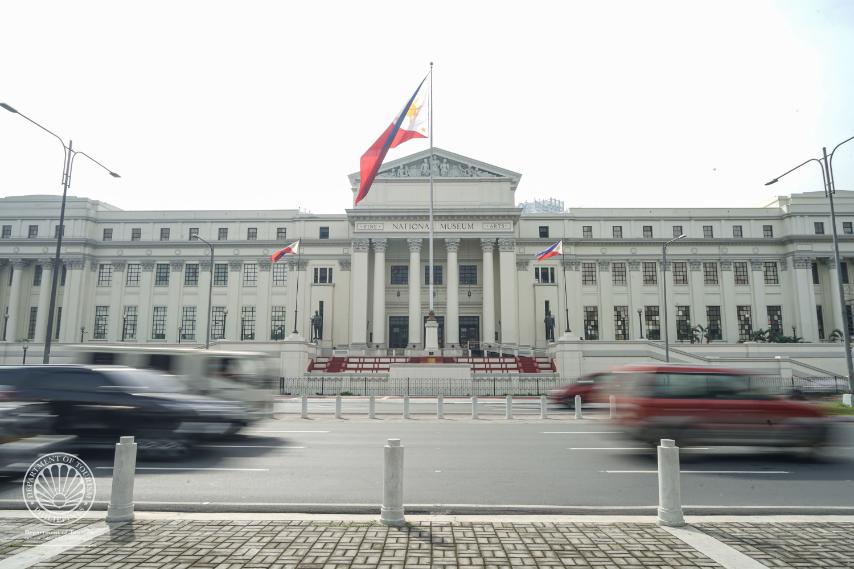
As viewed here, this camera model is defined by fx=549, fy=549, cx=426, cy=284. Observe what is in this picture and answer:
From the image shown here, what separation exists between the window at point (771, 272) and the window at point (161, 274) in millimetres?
60310

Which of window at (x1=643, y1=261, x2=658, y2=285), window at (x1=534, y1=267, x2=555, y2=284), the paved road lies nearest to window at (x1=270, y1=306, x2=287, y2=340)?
window at (x1=534, y1=267, x2=555, y2=284)

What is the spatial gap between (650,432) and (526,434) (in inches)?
184

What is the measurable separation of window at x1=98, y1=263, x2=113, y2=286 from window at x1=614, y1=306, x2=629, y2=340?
51.5m

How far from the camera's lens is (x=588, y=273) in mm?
55375

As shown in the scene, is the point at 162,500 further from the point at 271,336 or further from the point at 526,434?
the point at 271,336

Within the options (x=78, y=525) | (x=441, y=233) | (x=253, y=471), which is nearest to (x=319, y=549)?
(x=78, y=525)

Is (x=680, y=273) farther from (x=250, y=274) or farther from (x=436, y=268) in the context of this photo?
(x=250, y=274)

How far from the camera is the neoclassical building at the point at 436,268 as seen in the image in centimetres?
5219

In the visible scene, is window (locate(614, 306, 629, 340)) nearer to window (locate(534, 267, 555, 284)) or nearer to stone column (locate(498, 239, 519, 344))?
window (locate(534, 267, 555, 284))

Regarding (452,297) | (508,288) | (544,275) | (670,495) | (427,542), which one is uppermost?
(544,275)

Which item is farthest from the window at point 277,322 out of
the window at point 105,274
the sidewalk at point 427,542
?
the sidewalk at point 427,542

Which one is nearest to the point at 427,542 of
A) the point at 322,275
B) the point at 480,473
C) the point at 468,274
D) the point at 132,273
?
the point at 480,473

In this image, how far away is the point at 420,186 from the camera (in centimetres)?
5253

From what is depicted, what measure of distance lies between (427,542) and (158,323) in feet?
187
